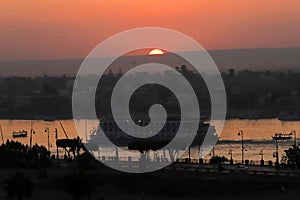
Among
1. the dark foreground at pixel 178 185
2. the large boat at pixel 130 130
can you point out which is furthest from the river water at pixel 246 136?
the dark foreground at pixel 178 185

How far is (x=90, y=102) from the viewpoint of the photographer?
1670 inches

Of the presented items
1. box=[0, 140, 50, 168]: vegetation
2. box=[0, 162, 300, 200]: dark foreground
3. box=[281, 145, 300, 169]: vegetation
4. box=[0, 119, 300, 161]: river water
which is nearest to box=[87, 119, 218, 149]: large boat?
box=[0, 119, 300, 161]: river water

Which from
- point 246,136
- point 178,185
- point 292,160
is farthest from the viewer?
point 246,136

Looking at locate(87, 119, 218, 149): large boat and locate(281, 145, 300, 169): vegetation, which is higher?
locate(87, 119, 218, 149): large boat

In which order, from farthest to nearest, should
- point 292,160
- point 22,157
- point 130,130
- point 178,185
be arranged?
point 130,130 < point 22,157 < point 292,160 < point 178,185

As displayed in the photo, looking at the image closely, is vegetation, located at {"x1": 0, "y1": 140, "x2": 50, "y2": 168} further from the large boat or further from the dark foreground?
the large boat

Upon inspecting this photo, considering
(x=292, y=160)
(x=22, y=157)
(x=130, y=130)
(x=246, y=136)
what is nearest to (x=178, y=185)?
(x=292, y=160)

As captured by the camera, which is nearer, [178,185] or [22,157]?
[178,185]

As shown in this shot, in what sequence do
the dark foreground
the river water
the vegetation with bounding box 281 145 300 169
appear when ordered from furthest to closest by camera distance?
the river water → the vegetation with bounding box 281 145 300 169 → the dark foreground

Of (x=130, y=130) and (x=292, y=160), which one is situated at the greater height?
(x=130, y=130)

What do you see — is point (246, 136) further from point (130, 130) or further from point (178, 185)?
point (178, 185)

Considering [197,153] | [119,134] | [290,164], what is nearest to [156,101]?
[119,134]

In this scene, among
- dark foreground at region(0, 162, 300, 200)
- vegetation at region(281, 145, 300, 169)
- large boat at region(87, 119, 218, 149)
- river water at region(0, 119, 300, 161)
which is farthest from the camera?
large boat at region(87, 119, 218, 149)

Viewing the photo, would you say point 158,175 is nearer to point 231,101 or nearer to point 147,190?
point 147,190
